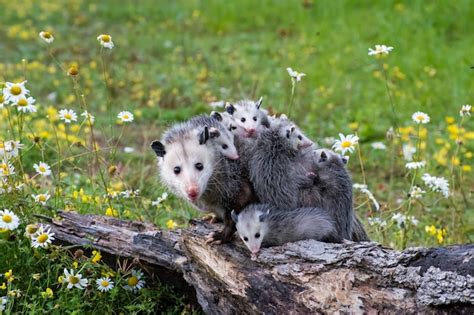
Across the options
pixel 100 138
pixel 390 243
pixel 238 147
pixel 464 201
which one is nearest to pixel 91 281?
→ pixel 238 147

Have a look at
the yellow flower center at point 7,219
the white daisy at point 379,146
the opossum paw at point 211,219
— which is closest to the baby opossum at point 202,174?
the opossum paw at point 211,219

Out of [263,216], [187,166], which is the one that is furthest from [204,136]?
[263,216]

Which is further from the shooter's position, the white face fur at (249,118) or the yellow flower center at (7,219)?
the white face fur at (249,118)

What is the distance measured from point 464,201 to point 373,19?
4721 millimetres

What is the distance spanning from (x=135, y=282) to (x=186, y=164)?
2.05 feet

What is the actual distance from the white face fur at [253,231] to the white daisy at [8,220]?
999mm

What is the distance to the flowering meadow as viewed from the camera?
363 centimetres

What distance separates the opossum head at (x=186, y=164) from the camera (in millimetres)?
3334

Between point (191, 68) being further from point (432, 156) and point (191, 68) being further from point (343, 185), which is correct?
point (343, 185)

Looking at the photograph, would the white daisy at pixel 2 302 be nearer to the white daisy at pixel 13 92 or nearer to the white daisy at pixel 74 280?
the white daisy at pixel 74 280

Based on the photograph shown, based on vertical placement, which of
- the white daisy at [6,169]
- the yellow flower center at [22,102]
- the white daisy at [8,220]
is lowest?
the white daisy at [8,220]

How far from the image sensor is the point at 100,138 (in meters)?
6.84

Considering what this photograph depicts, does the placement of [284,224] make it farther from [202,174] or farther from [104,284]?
[104,284]

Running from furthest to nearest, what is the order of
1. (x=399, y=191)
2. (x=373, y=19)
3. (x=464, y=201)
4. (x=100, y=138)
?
1. (x=373, y=19)
2. (x=100, y=138)
3. (x=399, y=191)
4. (x=464, y=201)
